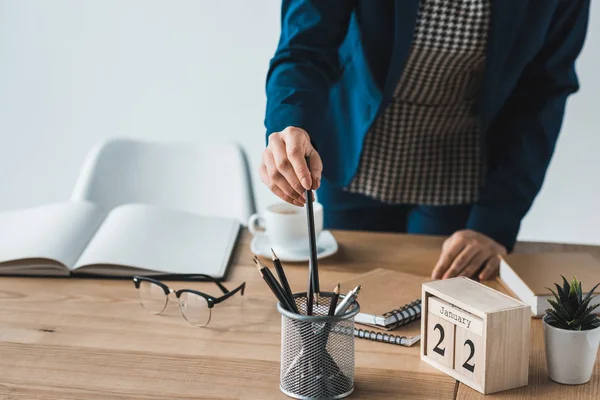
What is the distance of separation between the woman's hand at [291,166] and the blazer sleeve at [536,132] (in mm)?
623

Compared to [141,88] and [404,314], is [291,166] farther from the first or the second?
[141,88]

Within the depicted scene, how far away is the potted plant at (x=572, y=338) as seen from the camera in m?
0.98

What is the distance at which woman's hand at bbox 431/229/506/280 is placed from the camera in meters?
1.39

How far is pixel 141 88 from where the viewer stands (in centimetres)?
304

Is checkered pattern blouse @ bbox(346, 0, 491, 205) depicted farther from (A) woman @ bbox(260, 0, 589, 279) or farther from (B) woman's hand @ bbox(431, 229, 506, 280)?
(B) woman's hand @ bbox(431, 229, 506, 280)

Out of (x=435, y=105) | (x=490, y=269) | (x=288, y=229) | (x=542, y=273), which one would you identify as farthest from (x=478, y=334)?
(x=435, y=105)

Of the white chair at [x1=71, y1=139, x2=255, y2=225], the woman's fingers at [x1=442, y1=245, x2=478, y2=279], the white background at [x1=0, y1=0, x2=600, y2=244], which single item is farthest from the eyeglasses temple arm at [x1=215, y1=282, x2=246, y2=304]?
the white background at [x1=0, y1=0, x2=600, y2=244]

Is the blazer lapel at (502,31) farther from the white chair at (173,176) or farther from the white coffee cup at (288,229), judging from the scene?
the white chair at (173,176)

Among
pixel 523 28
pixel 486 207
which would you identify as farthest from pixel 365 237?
pixel 523 28

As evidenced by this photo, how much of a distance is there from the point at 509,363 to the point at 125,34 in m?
2.37

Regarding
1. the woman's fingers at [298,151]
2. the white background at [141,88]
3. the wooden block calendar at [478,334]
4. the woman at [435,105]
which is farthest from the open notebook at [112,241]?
the white background at [141,88]

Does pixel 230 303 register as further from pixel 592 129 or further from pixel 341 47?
pixel 592 129

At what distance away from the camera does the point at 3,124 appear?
10.4ft

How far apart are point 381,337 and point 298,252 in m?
0.39
